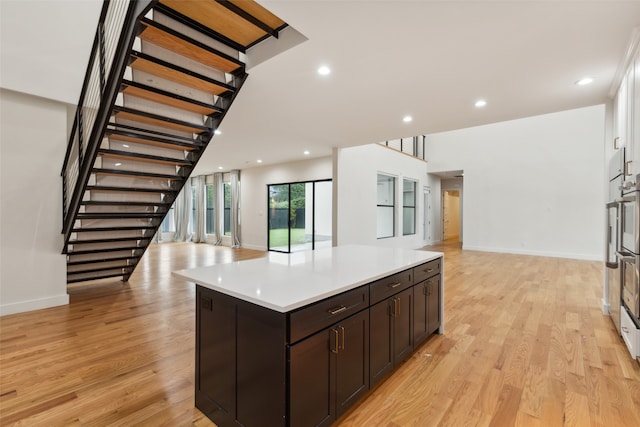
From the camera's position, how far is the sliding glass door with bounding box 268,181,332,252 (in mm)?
7957

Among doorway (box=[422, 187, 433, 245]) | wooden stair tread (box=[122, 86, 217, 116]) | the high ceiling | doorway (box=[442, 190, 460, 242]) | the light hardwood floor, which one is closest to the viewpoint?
the light hardwood floor

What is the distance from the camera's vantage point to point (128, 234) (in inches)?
169

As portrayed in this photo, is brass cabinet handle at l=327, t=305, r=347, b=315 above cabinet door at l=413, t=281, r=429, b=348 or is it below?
above

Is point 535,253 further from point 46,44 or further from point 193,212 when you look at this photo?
point 193,212

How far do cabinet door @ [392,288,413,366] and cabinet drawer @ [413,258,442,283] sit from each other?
161 millimetres

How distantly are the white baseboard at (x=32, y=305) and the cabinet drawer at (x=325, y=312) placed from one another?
13.6 ft

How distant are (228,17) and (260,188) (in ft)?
23.1

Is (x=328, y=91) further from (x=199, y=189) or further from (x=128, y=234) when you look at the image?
(x=199, y=189)

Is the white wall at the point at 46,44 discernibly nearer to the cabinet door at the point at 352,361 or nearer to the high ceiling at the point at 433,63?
the high ceiling at the point at 433,63

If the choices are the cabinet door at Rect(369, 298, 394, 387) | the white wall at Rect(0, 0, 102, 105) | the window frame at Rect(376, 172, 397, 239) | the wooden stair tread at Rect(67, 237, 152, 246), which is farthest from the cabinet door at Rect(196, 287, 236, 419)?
the window frame at Rect(376, 172, 397, 239)

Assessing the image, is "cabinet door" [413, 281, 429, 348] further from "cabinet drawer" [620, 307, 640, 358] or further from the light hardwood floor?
"cabinet drawer" [620, 307, 640, 358]

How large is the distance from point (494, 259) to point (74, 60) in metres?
8.70

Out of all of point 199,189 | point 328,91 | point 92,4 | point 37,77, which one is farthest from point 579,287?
point 199,189

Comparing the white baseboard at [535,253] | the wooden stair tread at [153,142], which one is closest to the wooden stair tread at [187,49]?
the wooden stair tread at [153,142]
